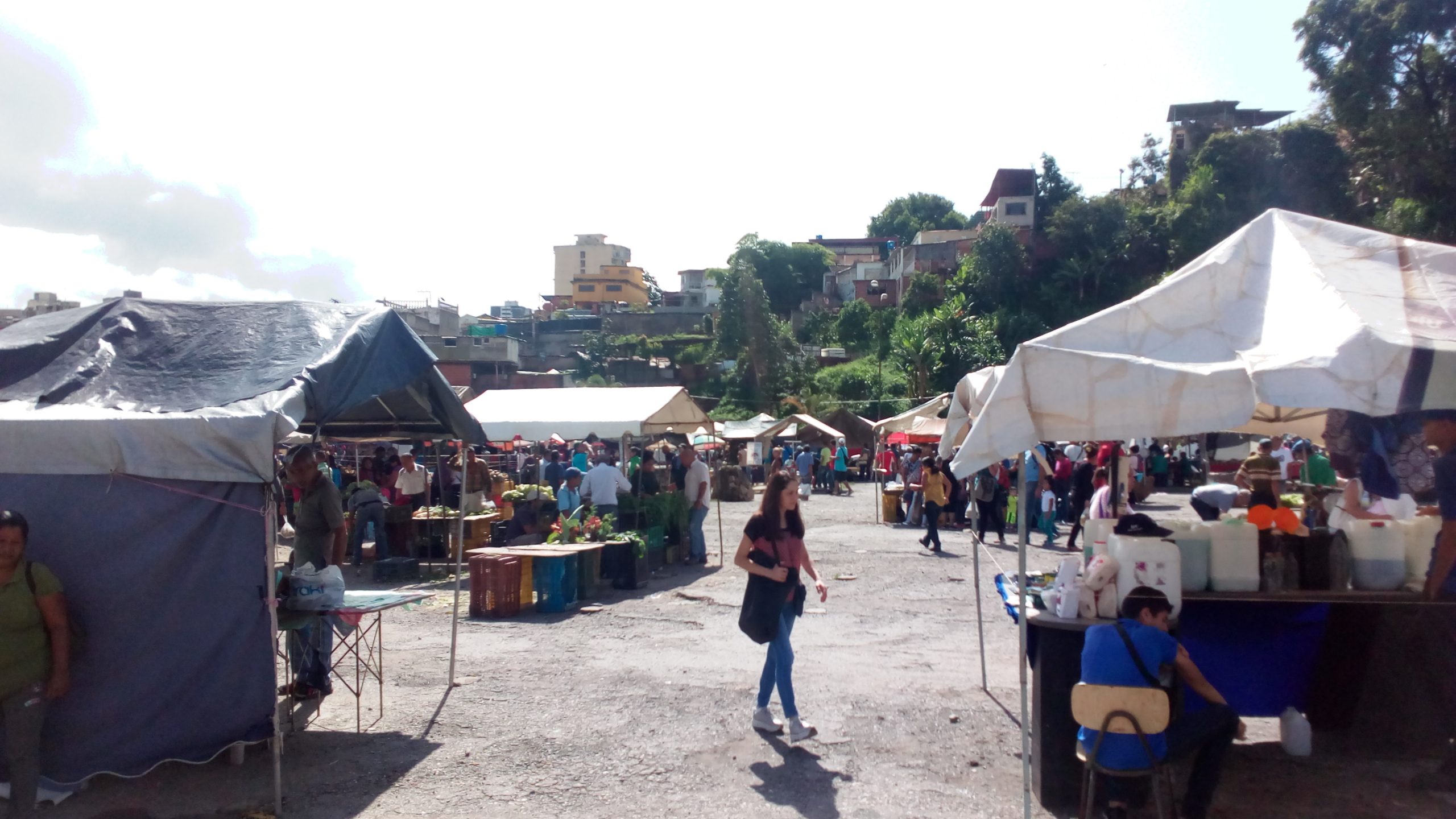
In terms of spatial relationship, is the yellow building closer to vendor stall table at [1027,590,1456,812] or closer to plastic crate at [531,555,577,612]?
plastic crate at [531,555,577,612]

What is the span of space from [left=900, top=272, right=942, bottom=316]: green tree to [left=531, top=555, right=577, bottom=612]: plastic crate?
175 feet

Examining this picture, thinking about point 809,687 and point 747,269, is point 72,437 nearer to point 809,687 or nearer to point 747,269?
point 809,687

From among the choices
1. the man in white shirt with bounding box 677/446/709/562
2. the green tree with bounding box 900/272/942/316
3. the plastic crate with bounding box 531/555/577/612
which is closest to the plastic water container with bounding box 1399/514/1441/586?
the plastic crate with bounding box 531/555/577/612

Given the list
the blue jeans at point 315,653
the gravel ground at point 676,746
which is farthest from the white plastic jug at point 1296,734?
the blue jeans at point 315,653

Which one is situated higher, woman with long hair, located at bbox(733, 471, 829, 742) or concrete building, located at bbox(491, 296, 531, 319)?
concrete building, located at bbox(491, 296, 531, 319)

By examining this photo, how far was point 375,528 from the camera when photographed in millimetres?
14719

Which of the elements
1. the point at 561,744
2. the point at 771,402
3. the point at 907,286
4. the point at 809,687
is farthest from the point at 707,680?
A: the point at 907,286

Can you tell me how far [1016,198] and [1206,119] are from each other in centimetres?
1661

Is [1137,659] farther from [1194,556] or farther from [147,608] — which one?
[147,608]

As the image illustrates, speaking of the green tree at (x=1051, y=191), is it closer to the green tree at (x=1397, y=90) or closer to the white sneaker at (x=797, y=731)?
the green tree at (x=1397, y=90)

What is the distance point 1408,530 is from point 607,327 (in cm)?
7026

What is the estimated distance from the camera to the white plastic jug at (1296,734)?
18.9 ft

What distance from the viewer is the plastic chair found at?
4242mm

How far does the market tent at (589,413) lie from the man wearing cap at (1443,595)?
11548 millimetres
